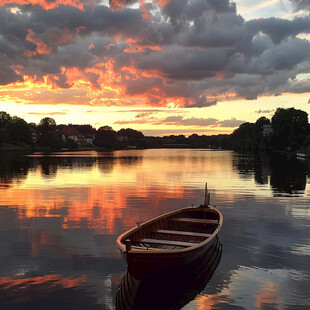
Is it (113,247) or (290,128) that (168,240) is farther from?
(290,128)

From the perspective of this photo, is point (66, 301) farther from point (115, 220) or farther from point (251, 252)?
point (115, 220)

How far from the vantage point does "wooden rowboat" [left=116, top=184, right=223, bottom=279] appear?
467 inches

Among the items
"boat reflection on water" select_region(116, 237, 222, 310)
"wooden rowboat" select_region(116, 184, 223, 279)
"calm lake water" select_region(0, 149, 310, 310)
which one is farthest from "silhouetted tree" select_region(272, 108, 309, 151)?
"boat reflection on water" select_region(116, 237, 222, 310)

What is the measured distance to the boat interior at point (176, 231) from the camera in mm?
14844

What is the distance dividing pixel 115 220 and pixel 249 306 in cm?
1311

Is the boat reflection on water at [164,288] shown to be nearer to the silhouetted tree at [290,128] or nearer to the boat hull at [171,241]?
the boat hull at [171,241]

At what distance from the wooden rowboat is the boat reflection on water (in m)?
0.50

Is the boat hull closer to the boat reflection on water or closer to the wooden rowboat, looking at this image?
the wooden rowboat

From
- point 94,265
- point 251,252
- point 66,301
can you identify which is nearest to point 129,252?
point 66,301

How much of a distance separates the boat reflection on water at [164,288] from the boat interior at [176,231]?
119cm

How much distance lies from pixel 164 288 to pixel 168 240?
3931 millimetres

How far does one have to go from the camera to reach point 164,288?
12.9 metres

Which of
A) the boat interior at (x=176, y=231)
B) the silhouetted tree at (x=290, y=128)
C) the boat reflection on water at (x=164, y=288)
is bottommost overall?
the boat reflection on water at (x=164, y=288)

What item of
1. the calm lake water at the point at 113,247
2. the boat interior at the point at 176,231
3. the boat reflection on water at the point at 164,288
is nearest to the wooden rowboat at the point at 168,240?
the boat interior at the point at 176,231
